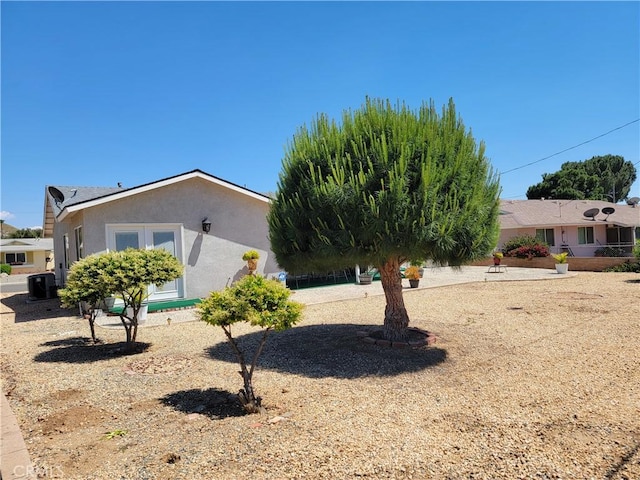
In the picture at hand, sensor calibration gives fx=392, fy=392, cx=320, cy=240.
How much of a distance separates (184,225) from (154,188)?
1.54m

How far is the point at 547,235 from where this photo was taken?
30.0 meters

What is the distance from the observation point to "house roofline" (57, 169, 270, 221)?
36.9 feet

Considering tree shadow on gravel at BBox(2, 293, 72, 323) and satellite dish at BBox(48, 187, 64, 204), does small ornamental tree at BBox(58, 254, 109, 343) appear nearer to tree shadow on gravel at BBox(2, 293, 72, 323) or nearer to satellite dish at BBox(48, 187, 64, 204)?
tree shadow on gravel at BBox(2, 293, 72, 323)

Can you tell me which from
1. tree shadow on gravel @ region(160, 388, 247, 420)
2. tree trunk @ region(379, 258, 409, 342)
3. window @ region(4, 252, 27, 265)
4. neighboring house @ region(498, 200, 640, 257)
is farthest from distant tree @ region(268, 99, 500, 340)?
window @ region(4, 252, 27, 265)

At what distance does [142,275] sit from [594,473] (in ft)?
23.2

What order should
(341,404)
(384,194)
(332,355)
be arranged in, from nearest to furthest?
(341,404)
(384,194)
(332,355)

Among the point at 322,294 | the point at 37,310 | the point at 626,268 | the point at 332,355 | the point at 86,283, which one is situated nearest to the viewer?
the point at 332,355

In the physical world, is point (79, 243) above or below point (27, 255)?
below

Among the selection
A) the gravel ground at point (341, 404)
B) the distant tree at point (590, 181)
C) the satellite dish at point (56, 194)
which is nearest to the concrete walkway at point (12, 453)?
the gravel ground at point (341, 404)

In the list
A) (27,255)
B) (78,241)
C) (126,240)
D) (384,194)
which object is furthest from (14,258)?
(384,194)

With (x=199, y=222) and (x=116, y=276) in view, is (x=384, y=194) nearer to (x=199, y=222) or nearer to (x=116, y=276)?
(x=116, y=276)

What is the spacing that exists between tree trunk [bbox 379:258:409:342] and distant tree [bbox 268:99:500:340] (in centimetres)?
3

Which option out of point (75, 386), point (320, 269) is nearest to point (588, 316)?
point (320, 269)

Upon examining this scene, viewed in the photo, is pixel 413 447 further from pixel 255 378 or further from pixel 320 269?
pixel 320 269
